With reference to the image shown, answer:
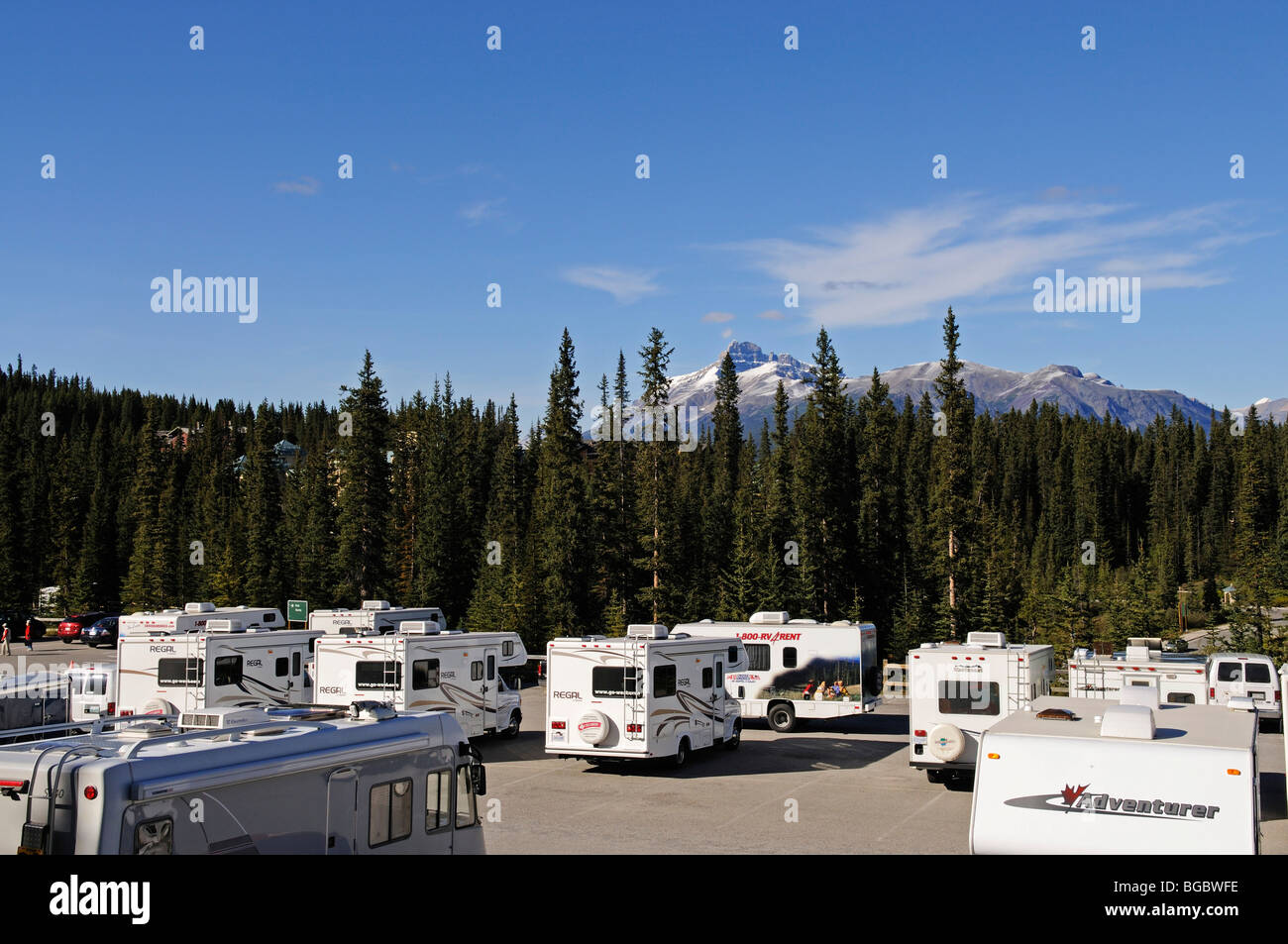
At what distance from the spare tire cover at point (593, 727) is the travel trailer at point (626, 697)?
0.06 feet

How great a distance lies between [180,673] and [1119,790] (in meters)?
20.1

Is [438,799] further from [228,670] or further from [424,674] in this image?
[228,670]

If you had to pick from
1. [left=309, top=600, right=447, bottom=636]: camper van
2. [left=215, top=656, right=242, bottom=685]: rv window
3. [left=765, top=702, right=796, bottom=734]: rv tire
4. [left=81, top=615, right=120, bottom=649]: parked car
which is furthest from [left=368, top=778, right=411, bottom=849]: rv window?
[left=81, top=615, right=120, bottom=649]: parked car

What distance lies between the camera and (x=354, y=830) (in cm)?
867

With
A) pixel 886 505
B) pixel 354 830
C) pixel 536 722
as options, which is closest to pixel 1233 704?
pixel 536 722

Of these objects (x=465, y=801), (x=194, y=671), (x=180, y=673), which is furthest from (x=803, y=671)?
(x=465, y=801)

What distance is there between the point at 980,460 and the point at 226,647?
281ft

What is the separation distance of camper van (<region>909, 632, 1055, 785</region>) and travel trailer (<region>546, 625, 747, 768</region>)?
4.67m

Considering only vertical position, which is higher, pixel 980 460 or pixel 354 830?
pixel 980 460

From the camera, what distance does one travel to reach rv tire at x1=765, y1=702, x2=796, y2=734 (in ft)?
87.3

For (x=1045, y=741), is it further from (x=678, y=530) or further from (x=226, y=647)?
(x=678, y=530)

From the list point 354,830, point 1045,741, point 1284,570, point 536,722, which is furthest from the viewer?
point 1284,570

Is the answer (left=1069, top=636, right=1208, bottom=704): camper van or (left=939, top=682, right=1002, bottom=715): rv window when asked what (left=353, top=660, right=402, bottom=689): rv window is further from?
(left=1069, top=636, right=1208, bottom=704): camper van
